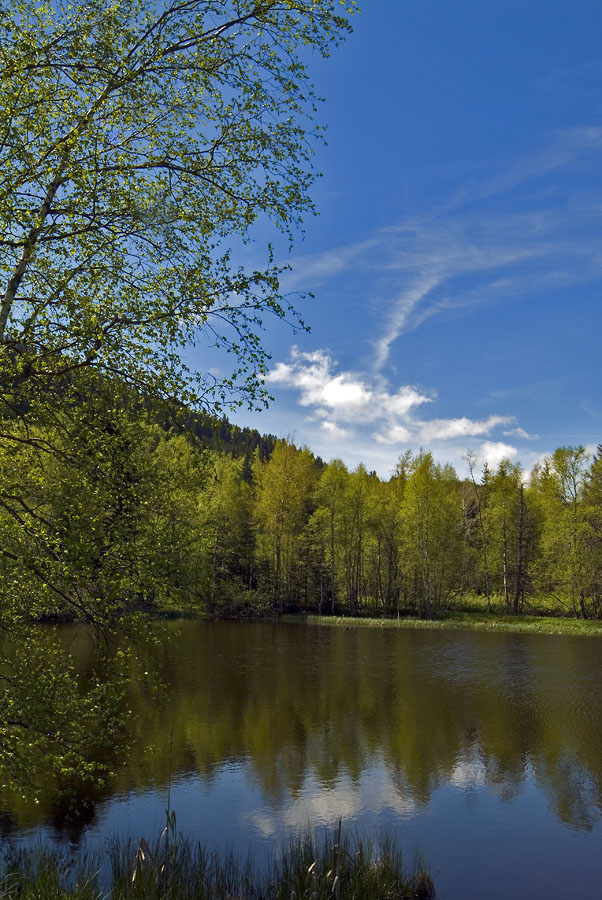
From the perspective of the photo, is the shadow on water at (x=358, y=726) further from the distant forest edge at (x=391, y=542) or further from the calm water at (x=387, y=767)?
the distant forest edge at (x=391, y=542)

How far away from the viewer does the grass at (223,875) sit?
294 inches

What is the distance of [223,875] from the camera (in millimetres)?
8742

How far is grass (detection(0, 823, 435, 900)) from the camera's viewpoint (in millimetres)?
7465

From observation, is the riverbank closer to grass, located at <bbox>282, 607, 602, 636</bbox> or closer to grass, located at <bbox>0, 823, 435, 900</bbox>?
grass, located at <bbox>282, 607, 602, 636</bbox>

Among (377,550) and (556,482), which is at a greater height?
(556,482)

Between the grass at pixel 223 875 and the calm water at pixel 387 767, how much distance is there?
0.82 metres

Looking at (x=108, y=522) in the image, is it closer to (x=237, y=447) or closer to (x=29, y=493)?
(x=29, y=493)

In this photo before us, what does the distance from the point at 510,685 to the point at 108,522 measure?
21202 mm

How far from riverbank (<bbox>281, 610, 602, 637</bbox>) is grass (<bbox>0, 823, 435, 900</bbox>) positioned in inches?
1523

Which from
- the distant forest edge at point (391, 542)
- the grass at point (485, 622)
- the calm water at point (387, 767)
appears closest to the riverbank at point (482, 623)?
the grass at point (485, 622)

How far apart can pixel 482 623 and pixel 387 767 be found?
115 ft

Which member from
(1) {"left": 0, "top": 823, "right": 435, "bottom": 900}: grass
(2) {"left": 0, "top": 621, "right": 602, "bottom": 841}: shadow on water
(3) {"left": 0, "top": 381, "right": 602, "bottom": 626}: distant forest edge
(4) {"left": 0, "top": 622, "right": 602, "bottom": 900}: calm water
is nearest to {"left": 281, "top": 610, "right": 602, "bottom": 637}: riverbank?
(3) {"left": 0, "top": 381, "right": 602, "bottom": 626}: distant forest edge

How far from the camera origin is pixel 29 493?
7855 mm

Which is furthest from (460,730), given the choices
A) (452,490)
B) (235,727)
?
(452,490)
